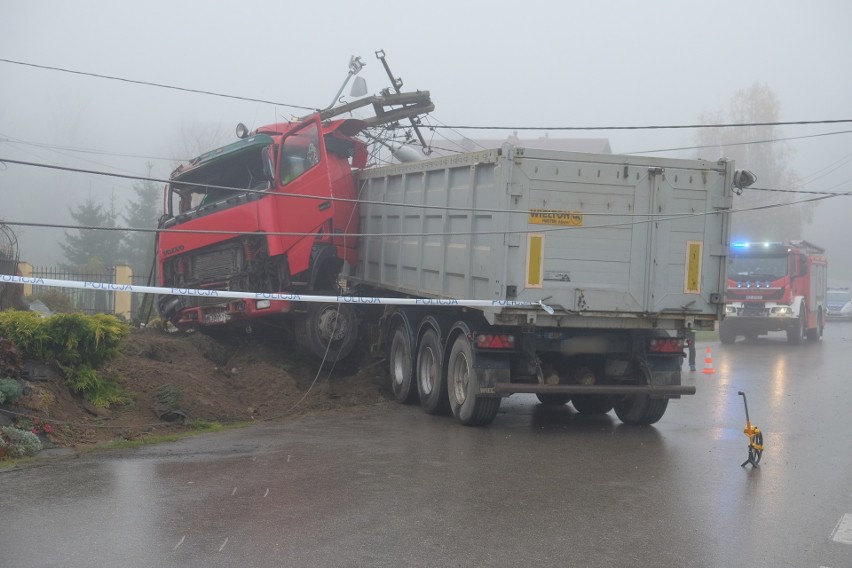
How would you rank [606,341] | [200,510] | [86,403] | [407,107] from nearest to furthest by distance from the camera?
[200,510] < [86,403] < [606,341] < [407,107]

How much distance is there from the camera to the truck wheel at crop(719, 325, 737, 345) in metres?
26.0

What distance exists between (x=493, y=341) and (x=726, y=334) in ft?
58.3

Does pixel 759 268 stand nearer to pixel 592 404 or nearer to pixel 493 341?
pixel 592 404

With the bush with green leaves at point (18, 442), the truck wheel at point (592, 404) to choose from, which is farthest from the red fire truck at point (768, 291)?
the bush with green leaves at point (18, 442)

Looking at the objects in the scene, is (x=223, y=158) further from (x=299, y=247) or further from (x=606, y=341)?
(x=606, y=341)

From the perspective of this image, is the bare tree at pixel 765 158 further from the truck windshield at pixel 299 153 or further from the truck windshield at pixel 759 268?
the truck windshield at pixel 299 153

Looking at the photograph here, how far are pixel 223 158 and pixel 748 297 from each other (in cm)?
1649

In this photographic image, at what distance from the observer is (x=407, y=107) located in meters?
17.3

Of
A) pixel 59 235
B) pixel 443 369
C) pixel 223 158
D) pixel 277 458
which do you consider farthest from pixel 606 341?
pixel 59 235

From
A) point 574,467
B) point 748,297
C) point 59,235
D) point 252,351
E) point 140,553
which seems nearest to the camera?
point 140,553

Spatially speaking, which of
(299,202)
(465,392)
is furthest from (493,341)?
(299,202)

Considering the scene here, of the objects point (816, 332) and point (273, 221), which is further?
point (816, 332)

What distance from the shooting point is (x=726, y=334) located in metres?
26.1

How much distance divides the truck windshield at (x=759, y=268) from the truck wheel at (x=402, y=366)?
14.9 meters
